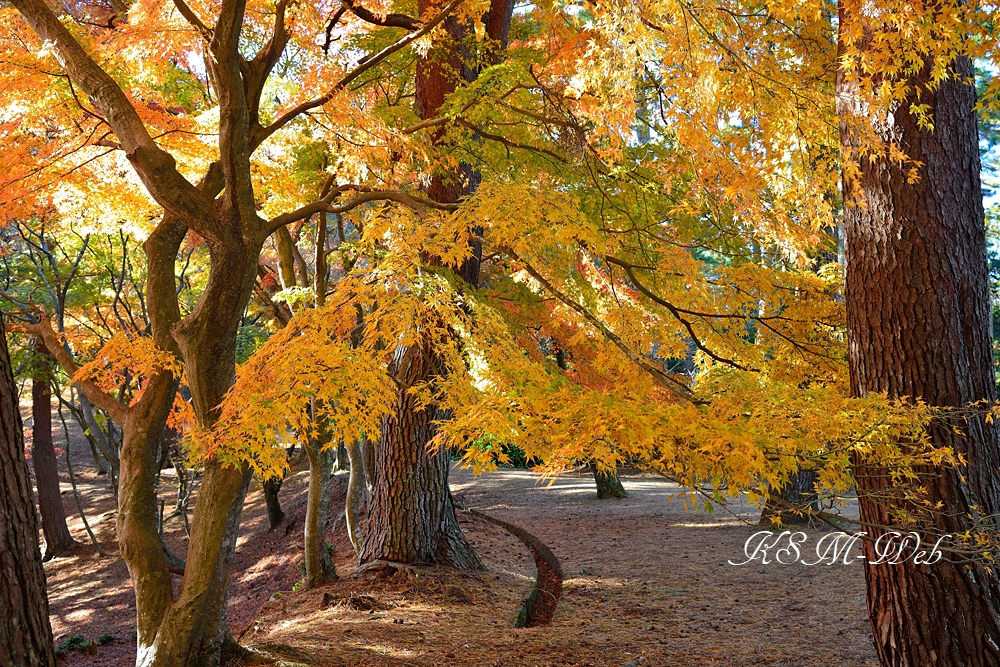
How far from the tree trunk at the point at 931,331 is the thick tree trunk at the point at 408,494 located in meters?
4.90

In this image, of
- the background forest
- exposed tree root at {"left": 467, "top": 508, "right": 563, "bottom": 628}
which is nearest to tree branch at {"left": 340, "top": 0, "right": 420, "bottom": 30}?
the background forest

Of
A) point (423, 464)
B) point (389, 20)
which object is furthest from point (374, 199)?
point (423, 464)

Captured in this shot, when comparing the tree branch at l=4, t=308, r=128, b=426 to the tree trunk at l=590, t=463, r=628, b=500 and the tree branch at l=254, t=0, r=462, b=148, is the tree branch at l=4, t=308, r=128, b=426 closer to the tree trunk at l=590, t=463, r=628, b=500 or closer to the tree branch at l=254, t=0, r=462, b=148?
the tree branch at l=254, t=0, r=462, b=148

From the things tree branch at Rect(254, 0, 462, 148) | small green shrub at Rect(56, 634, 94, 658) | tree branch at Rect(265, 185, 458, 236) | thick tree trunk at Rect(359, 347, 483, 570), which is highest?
tree branch at Rect(254, 0, 462, 148)

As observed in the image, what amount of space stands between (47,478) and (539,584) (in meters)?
11.0

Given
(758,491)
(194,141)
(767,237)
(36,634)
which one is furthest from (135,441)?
(767,237)

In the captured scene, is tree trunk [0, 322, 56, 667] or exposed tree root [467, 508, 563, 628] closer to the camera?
tree trunk [0, 322, 56, 667]

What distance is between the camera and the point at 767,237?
5863 mm

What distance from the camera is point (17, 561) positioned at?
3.04m

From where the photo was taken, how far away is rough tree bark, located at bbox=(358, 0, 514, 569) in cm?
795

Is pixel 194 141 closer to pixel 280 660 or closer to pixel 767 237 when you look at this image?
pixel 280 660

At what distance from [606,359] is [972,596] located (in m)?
2.77

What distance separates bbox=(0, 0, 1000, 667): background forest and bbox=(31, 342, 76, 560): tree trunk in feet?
18.2

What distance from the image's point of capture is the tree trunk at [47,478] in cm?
1410
